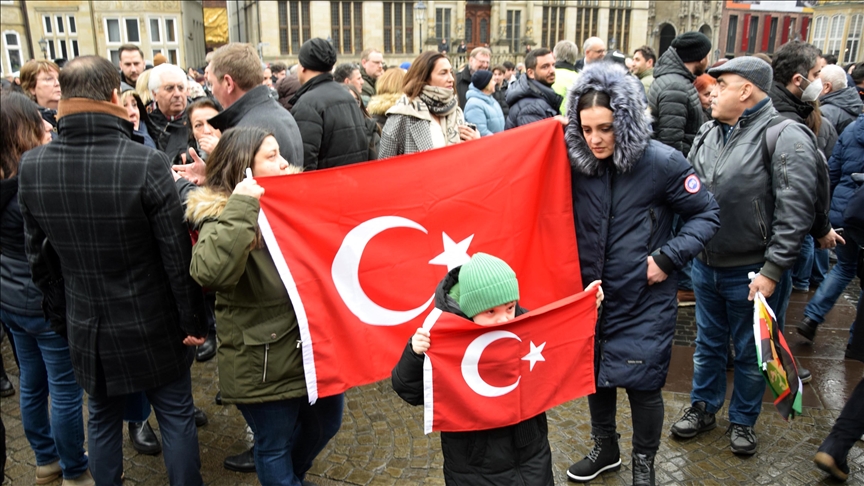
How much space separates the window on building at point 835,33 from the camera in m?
26.2

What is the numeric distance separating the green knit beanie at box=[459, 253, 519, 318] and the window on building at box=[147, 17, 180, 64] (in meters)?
42.0

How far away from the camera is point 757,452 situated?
4.03 metres

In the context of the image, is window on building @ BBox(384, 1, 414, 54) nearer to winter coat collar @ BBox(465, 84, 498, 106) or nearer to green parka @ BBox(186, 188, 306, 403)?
winter coat collar @ BBox(465, 84, 498, 106)

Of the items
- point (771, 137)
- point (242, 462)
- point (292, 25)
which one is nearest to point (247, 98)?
point (242, 462)

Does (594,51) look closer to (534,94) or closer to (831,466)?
(534,94)

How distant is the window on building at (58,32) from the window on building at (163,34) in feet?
13.7

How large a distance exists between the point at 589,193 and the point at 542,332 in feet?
2.90

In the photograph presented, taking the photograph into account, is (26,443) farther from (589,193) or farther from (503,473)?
(589,193)

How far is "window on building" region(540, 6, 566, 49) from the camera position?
4575 cm

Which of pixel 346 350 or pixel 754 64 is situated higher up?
pixel 754 64

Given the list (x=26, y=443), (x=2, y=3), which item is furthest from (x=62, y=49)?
(x=26, y=443)

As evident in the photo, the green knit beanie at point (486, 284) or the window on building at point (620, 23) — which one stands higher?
the window on building at point (620, 23)

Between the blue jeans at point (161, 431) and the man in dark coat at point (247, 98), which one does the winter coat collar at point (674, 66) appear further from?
the blue jeans at point (161, 431)

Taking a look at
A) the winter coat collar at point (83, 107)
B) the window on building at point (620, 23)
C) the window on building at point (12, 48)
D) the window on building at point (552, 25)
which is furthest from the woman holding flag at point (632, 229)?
the window on building at point (620, 23)
